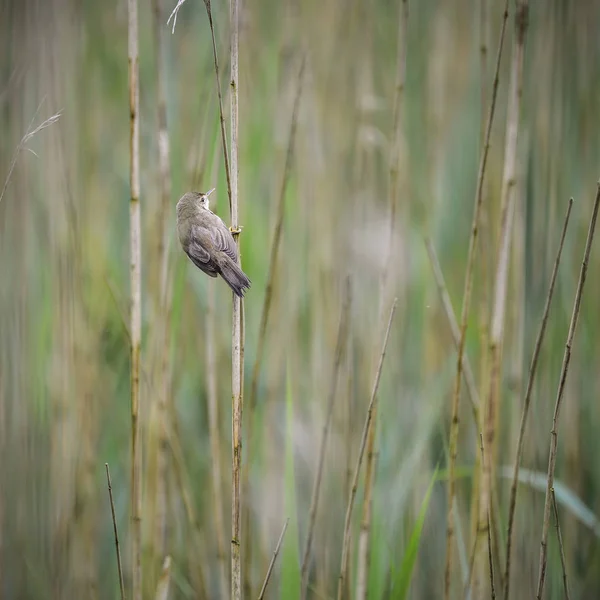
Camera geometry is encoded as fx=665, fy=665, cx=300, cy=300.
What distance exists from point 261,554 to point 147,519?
1.06 ft

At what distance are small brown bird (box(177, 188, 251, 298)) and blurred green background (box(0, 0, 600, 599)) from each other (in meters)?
0.20

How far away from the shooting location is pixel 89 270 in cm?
205

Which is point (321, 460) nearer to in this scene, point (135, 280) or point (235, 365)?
point (235, 365)

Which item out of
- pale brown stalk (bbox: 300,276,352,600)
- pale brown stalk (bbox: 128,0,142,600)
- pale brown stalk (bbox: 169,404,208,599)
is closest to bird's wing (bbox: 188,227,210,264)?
pale brown stalk (bbox: 128,0,142,600)

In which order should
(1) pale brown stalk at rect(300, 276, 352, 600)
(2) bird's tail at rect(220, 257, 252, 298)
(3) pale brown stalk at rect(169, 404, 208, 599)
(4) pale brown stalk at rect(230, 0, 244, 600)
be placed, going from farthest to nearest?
(3) pale brown stalk at rect(169, 404, 208, 599)
(1) pale brown stalk at rect(300, 276, 352, 600)
(2) bird's tail at rect(220, 257, 252, 298)
(4) pale brown stalk at rect(230, 0, 244, 600)

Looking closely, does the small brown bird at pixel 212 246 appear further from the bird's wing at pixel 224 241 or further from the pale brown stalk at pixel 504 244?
the pale brown stalk at pixel 504 244

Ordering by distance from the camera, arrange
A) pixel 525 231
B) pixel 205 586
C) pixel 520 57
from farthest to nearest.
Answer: pixel 525 231, pixel 205 586, pixel 520 57

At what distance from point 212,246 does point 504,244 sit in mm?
608

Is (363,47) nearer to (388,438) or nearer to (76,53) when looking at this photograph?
(76,53)

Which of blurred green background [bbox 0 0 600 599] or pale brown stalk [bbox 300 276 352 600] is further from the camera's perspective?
blurred green background [bbox 0 0 600 599]

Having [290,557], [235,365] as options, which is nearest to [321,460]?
[290,557]

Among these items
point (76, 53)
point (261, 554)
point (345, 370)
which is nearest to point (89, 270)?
point (76, 53)

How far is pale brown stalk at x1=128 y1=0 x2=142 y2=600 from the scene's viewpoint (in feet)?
4.19

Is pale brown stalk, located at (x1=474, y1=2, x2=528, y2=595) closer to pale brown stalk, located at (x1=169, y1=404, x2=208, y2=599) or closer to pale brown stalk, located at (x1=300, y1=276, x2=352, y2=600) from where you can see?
pale brown stalk, located at (x1=300, y1=276, x2=352, y2=600)
